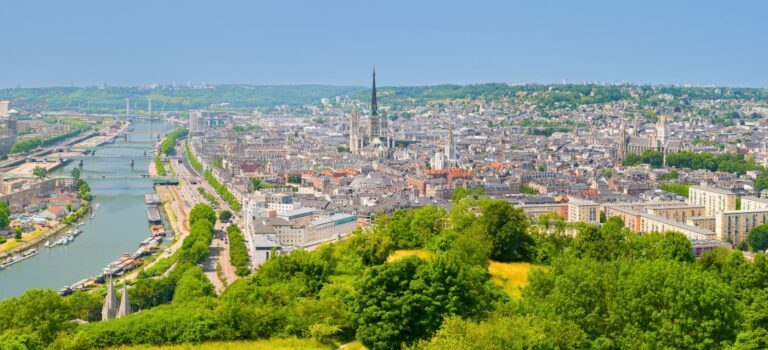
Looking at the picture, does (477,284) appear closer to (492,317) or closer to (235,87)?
(492,317)

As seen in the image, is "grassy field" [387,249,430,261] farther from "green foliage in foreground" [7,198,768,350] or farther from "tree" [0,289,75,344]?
"tree" [0,289,75,344]

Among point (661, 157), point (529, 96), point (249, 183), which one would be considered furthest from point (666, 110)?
point (249, 183)

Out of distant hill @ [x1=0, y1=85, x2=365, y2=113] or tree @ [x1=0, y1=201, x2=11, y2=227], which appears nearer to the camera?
tree @ [x1=0, y1=201, x2=11, y2=227]

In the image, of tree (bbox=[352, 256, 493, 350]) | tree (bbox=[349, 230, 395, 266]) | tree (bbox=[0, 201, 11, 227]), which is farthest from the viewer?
tree (bbox=[0, 201, 11, 227])

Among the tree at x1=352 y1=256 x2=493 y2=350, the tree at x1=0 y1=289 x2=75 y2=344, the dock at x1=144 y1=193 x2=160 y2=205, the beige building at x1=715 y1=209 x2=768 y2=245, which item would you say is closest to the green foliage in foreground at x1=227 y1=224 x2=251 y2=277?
the tree at x1=0 y1=289 x2=75 y2=344

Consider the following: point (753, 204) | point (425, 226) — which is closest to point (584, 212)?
point (753, 204)

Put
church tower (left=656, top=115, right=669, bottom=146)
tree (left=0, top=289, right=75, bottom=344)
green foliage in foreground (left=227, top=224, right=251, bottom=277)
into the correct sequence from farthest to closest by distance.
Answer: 1. church tower (left=656, top=115, right=669, bottom=146)
2. green foliage in foreground (left=227, top=224, right=251, bottom=277)
3. tree (left=0, top=289, right=75, bottom=344)

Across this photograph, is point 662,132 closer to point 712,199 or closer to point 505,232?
point 712,199
